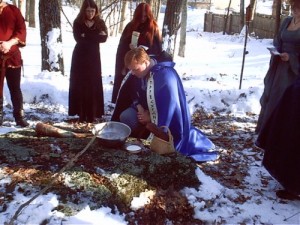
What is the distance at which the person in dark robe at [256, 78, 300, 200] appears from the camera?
3.73 metres

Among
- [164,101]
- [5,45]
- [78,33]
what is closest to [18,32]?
[5,45]

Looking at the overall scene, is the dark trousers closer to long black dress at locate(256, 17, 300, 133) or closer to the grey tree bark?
long black dress at locate(256, 17, 300, 133)

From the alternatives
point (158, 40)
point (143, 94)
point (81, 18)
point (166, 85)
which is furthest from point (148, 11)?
point (166, 85)

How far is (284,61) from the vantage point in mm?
5008

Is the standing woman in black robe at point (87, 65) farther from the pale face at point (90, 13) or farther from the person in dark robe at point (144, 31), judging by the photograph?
the person in dark robe at point (144, 31)

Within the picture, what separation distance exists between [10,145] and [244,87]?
5.75 metres

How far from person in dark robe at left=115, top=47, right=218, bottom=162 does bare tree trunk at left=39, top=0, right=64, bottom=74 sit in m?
3.45

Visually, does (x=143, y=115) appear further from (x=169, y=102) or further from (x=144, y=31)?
(x=144, y=31)

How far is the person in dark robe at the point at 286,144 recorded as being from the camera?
3727 mm

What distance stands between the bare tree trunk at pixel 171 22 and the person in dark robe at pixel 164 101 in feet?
12.3

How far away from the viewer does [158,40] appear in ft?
20.1

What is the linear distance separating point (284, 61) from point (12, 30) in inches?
153

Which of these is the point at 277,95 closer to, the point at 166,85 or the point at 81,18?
the point at 166,85

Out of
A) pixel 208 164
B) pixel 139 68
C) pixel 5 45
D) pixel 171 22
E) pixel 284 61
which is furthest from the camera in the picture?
pixel 171 22
